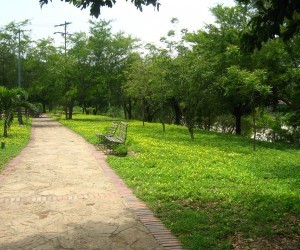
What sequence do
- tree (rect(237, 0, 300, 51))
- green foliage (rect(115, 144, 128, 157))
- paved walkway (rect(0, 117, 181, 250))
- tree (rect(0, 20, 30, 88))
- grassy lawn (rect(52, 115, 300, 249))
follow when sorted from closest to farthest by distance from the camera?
tree (rect(237, 0, 300, 51)), paved walkway (rect(0, 117, 181, 250)), grassy lawn (rect(52, 115, 300, 249)), green foliage (rect(115, 144, 128, 157)), tree (rect(0, 20, 30, 88))

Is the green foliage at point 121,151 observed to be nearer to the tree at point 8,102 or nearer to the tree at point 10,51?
the tree at point 8,102

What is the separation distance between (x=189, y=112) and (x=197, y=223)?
1393cm

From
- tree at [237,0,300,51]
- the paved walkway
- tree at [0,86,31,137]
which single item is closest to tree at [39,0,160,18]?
tree at [237,0,300,51]

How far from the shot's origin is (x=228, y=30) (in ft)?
65.7

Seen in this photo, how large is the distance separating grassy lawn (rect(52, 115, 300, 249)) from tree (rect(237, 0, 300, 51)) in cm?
248

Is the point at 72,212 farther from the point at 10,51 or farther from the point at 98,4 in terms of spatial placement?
the point at 10,51

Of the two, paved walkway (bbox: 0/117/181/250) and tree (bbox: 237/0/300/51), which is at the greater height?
tree (bbox: 237/0/300/51)

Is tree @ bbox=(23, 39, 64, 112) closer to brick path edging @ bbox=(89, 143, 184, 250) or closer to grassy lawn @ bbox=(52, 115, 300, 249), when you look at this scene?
grassy lawn @ bbox=(52, 115, 300, 249)

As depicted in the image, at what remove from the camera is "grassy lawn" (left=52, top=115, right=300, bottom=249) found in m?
4.63

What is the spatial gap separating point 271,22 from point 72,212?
153 inches

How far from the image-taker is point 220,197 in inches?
252

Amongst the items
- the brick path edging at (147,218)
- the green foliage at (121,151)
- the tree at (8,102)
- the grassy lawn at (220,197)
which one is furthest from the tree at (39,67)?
the brick path edging at (147,218)

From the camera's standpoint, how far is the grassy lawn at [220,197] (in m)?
4.63

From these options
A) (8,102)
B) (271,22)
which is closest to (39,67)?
(8,102)
